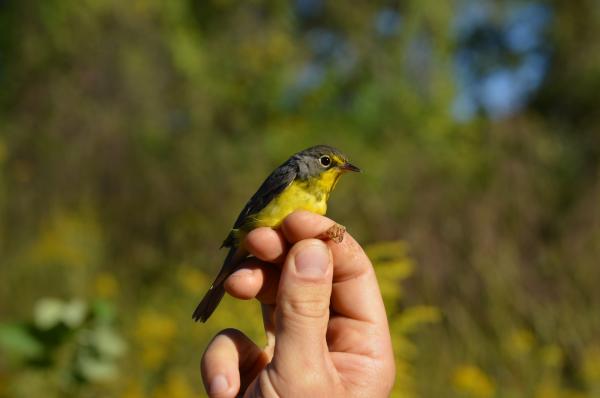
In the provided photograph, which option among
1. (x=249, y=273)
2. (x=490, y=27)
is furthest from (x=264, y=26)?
(x=249, y=273)

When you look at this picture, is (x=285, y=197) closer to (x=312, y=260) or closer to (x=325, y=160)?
(x=325, y=160)

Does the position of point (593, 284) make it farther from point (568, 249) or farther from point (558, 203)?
point (558, 203)

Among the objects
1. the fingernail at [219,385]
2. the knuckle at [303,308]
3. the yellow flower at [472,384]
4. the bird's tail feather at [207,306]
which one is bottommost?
the fingernail at [219,385]

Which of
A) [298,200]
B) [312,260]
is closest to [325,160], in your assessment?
[298,200]

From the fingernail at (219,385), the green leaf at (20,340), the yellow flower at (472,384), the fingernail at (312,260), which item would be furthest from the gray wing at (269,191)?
the yellow flower at (472,384)

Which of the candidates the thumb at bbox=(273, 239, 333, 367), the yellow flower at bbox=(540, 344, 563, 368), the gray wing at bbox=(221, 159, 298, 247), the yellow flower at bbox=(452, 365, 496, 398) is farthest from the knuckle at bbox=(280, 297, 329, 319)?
the yellow flower at bbox=(540, 344, 563, 368)

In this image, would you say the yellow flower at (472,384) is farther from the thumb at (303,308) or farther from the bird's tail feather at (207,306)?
the thumb at (303,308)
